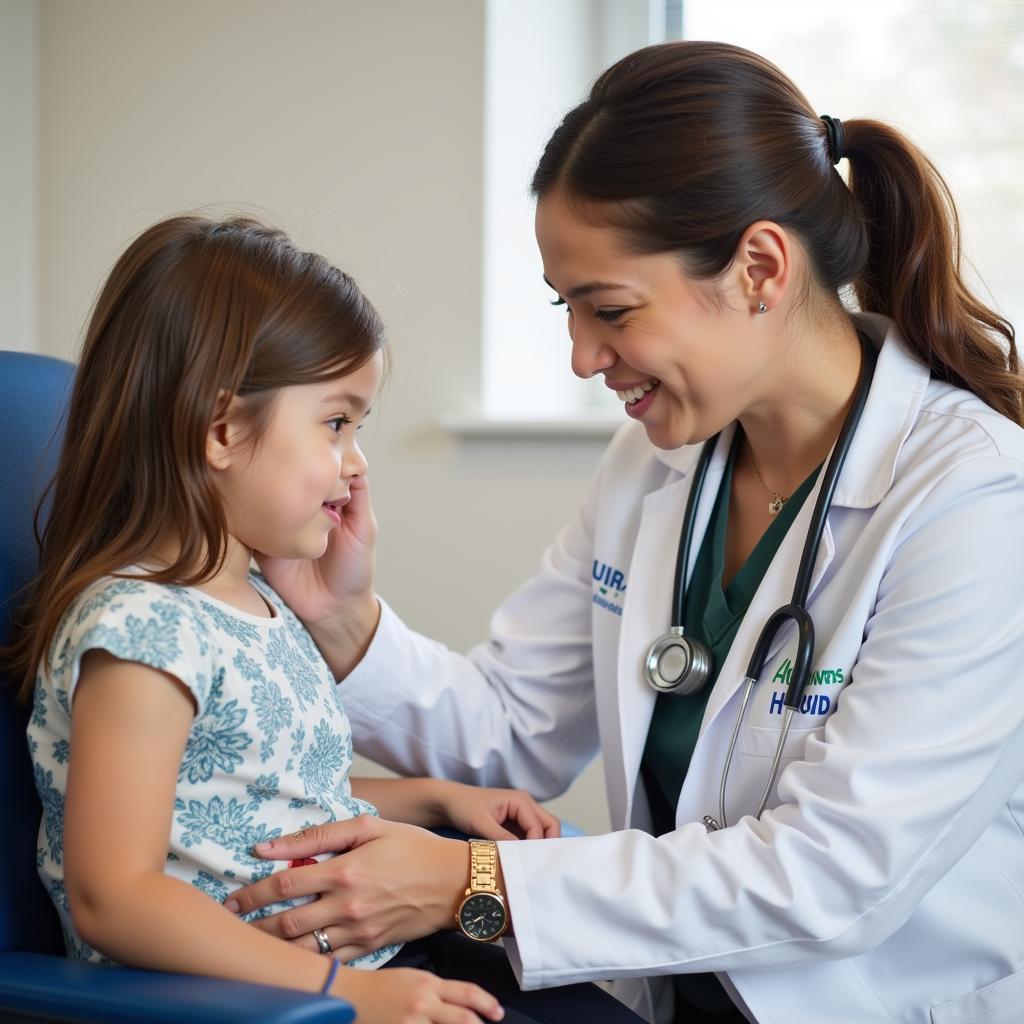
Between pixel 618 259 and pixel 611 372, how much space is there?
0.47 ft

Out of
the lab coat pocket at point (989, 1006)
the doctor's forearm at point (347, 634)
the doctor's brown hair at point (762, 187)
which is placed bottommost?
the lab coat pocket at point (989, 1006)

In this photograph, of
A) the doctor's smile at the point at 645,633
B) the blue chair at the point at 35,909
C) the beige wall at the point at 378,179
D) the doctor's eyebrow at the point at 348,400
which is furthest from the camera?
the beige wall at the point at 378,179

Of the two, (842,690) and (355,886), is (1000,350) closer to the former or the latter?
(842,690)

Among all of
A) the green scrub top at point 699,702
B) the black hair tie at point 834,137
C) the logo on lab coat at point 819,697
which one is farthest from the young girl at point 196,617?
the black hair tie at point 834,137

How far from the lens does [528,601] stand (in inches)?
65.2

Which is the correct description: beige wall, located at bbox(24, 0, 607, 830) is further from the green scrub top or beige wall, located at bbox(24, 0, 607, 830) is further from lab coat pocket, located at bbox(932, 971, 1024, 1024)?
lab coat pocket, located at bbox(932, 971, 1024, 1024)

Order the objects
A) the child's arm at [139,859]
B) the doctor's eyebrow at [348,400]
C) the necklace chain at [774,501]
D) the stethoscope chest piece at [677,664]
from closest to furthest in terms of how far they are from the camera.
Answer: the child's arm at [139,859], the doctor's eyebrow at [348,400], the stethoscope chest piece at [677,664], the necklace chain at [774,501]

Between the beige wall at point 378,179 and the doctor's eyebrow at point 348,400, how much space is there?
1057 mm

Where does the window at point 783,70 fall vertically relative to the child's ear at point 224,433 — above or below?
above

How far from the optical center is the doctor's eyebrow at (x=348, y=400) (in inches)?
46.6

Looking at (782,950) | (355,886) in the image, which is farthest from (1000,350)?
(355,886)

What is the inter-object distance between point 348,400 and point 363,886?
0.46 m

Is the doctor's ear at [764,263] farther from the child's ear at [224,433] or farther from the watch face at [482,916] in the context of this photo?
the watch face at [482,916]

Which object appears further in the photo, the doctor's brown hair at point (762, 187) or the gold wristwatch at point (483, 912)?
the doctor's brown hair at point (762, 187)
